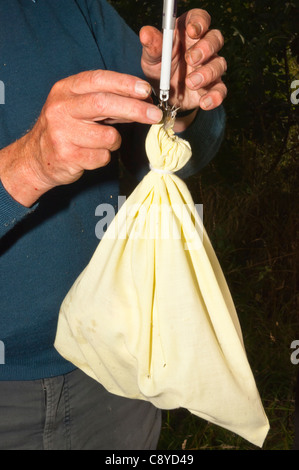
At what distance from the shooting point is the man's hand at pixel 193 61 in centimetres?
79

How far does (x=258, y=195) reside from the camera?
8.41 feet

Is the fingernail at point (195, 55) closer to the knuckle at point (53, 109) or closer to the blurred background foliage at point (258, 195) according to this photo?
the knuckle at point (53, 109)

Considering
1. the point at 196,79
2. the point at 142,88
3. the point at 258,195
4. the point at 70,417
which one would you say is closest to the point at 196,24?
the point at 196,79

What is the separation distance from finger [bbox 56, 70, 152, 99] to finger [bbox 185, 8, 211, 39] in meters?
0.22

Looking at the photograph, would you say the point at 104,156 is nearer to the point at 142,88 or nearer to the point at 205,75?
the point at 142,88

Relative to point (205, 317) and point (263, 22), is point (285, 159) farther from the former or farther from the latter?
point (205, 317)

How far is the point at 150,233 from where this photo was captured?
0.79m

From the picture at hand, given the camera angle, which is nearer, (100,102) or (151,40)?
(100,102)

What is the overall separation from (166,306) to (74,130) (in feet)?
1.07

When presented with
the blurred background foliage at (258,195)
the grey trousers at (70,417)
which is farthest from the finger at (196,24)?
the blurred background foliage at (258,195)

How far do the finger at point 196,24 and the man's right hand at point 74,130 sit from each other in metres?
0.21

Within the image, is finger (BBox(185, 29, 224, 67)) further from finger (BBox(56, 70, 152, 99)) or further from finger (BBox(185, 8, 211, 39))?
finger (BBox(56, 70, 152, 99))
